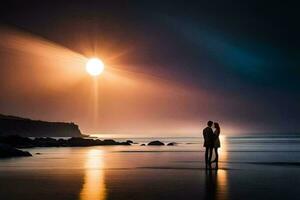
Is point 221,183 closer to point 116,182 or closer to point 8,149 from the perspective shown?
point 116,182

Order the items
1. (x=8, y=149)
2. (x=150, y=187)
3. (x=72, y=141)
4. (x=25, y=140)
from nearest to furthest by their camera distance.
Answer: (x=150, y=187)
(x=8, y=149)
(x=25, y=140)
(x=72, y=141)

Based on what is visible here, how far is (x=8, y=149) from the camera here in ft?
164

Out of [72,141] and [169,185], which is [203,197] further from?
[72,141]

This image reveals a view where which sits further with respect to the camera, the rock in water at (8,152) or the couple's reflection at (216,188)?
Result: the rock in water at (8,152)

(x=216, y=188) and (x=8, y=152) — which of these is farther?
(x=8, y=152)

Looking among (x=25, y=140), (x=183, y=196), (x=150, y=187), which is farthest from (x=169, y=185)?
(x=25, y=140)

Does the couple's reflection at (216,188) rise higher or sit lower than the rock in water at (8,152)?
lower

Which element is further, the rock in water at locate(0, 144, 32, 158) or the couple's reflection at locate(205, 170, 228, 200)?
the rock in water at locate(0, 144, 32, 158)

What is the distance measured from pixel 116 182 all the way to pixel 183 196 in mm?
6103

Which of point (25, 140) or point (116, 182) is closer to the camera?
point (116, 182)

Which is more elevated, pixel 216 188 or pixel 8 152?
pixel 8 152

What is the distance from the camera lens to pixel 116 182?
2262 cm

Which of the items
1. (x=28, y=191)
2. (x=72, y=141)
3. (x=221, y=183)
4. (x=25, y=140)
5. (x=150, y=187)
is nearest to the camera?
(x=28, y=191)

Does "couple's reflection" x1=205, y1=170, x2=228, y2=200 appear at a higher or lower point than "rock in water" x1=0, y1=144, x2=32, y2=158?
lower
